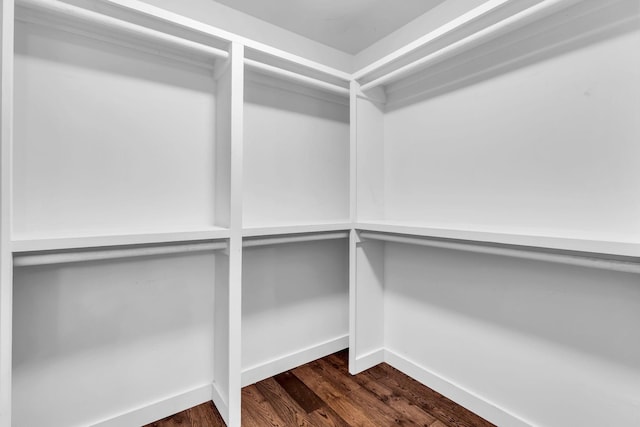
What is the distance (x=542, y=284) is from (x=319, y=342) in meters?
1.40

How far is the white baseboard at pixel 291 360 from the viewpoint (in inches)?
71.4

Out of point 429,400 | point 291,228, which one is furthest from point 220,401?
point 429,400

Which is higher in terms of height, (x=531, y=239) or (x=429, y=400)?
(x=531, y=239)

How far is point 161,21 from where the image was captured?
1.26m

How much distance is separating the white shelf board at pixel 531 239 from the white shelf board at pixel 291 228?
32 cm

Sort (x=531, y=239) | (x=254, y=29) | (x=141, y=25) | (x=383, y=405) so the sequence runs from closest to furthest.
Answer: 1. (x=531, y=239)
2. (x=141, y=25)
3. (x=383, y=405)
4. (x=254, y=29)

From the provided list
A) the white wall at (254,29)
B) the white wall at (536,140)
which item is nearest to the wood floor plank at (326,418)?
the white wall at (536,140)

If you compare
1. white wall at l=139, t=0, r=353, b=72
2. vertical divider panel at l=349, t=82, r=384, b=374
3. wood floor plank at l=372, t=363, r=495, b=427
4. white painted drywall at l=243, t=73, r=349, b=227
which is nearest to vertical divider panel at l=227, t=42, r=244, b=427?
white painted drywall at l=243, t=73, r=349, b=227

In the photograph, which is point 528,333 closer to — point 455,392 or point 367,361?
point 455,392

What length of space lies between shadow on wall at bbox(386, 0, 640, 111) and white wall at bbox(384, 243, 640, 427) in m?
0.92

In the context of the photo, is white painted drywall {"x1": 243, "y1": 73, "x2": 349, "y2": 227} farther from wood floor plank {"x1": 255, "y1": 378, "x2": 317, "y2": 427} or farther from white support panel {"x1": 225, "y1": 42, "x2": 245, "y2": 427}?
wood floor plank {"x1": 255, "y1": 378, "x2": 317, "y2": 427}

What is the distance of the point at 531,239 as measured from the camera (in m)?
1.12

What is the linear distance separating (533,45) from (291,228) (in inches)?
56.0

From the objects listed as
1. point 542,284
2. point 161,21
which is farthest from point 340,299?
point 161,21
